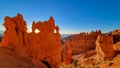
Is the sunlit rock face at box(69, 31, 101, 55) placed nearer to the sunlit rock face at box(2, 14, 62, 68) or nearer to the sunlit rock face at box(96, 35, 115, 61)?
the sunlit rock face at box(96, 35, 115, 61)

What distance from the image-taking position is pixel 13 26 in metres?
26.6

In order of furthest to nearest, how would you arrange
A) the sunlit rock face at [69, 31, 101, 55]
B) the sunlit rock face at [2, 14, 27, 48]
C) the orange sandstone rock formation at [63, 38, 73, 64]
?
the sunlit rock face at [69, 31, 101, 55]
the orange sandstone rock formation at [63, 38, 73, 64]
the sunlit rock face at [2, 14, 27, 48]

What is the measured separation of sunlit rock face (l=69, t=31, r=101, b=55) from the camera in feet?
336

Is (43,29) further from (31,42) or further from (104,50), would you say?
(104,50)

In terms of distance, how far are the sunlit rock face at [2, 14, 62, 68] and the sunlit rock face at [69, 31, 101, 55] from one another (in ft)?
228

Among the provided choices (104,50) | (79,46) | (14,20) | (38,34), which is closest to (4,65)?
(14,20)

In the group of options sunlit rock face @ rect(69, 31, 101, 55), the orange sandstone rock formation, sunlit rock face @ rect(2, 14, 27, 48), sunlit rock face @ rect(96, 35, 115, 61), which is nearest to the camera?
sunlit rock face @ rect(2, 14, 27, 48)

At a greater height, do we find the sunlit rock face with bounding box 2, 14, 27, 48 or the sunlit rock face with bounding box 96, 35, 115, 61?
the sunlit rock face with bounding box 2, 14, 27, 48

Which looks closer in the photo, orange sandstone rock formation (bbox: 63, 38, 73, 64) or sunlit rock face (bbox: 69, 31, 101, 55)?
orange sandstone rock formation (bbox: 63, 38, 73, 64)

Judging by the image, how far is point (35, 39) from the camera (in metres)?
30.1

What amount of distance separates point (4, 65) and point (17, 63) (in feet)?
6.42

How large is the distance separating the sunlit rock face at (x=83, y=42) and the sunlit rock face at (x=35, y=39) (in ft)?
228

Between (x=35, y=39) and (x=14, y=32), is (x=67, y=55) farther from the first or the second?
(x=14, y=32)

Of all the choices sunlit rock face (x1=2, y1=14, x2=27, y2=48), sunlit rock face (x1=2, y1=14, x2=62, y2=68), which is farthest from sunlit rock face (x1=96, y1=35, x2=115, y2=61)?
sunlit rock face (x1=2, y1=14, x2=27, y2=48)
